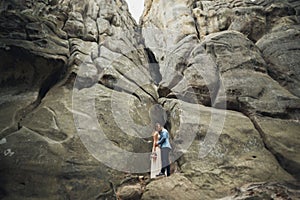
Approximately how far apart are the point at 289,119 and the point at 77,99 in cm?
1256

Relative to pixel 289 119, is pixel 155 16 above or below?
above

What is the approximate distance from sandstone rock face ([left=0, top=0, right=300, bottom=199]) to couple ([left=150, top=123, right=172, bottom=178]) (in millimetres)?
544

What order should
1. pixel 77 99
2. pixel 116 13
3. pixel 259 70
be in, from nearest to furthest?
pixel 77 99 → pixel 259 70 → pixel 116 13

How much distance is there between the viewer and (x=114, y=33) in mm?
26000

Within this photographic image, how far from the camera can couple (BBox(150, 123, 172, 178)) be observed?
14.6 m

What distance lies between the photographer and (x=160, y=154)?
15.0 m

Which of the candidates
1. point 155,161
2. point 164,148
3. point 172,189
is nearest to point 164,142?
point 164,148

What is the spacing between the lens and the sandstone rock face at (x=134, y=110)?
12773 millimetres

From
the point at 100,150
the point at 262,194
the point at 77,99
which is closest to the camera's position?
the point at 262,194

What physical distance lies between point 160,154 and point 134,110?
3677 millimetres

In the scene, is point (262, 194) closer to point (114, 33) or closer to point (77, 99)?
point (77, 99)

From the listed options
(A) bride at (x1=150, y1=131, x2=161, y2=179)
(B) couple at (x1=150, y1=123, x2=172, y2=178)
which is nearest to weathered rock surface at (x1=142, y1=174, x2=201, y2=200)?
(A) bride at (x1=150, y1=131, x2=161, y2=179)

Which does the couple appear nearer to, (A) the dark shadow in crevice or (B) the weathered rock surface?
(B) the weathered rock surface

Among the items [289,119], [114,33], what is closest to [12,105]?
[114,33]
